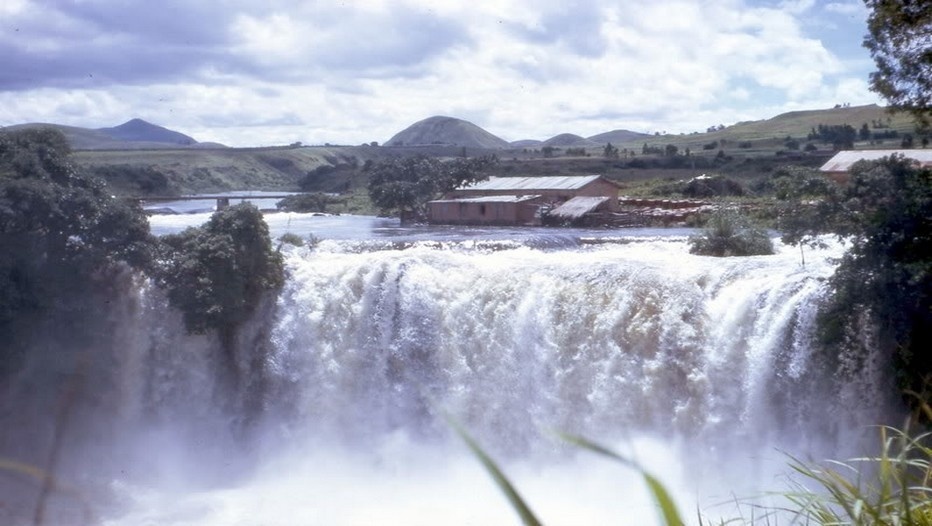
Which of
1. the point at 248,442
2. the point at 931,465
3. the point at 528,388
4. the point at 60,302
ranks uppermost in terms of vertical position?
the point at 931,465

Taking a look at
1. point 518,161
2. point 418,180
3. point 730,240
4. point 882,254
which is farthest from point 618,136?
point 882,254

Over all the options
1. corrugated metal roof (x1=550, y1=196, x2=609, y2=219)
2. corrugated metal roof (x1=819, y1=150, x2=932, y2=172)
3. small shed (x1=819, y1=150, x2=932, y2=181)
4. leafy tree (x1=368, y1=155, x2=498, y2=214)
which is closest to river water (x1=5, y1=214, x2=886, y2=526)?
small shed (x1=819, y1=150, x2=932, y2=181)

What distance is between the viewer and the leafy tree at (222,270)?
18.2 m

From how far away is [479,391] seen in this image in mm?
17188

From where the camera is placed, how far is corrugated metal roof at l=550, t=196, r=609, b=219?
29938 millimetres

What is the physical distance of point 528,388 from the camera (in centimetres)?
1688

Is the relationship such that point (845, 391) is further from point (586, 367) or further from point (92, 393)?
point (92, 393)

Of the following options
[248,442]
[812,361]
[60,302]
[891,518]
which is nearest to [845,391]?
[812,361]

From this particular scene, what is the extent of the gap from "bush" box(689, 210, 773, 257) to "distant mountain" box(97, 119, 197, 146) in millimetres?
60444

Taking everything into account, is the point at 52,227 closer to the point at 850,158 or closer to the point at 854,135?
the point at 850,158

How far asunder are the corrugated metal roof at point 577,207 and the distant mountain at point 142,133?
51.4m

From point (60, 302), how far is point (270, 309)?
3643mm

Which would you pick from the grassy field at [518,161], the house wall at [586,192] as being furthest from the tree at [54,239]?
the house wall at [586,192]

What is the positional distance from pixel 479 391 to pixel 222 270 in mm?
5085
